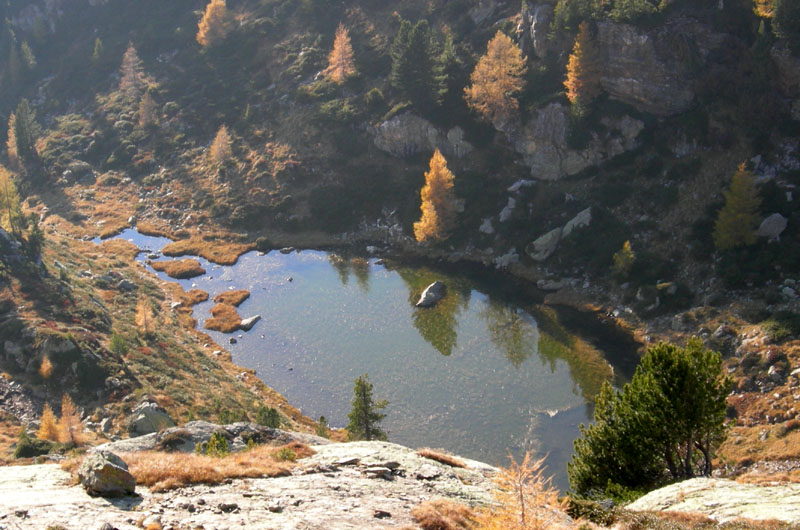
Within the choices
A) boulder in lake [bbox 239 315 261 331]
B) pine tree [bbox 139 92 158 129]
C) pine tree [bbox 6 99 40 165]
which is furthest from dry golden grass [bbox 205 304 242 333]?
pine tree [bbox 6 99 40 165]

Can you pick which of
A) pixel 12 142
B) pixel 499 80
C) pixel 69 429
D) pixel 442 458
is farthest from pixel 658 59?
pixel 12 142

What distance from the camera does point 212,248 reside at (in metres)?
92.0

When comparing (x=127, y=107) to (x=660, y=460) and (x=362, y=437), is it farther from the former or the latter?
(x=660, y=460)

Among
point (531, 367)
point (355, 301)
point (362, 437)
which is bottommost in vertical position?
point (362, 437)

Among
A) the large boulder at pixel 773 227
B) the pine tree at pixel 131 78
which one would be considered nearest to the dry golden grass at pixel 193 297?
the pine tree at pixel 131 78

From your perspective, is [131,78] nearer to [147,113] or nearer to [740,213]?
[147,113]

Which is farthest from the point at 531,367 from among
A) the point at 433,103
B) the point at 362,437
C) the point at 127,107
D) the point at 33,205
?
the point at 127,107

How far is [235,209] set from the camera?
318 ft

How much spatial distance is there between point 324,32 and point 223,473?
105 metres

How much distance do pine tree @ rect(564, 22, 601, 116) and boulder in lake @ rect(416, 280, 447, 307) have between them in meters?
28.3

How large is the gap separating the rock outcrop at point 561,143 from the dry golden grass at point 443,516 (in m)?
63.1

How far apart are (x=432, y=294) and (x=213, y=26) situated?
281 feet

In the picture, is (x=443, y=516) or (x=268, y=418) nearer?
(x=443, y=516)

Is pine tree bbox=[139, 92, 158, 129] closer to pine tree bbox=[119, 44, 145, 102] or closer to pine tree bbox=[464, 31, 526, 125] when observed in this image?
pine tree bbox=[119, 44, 145, 102]
